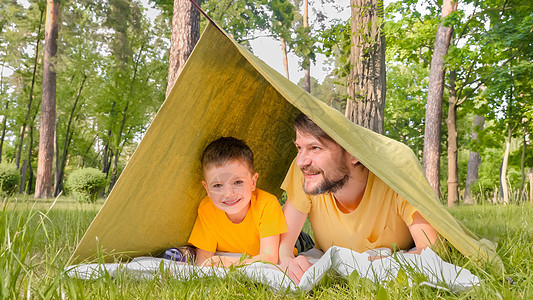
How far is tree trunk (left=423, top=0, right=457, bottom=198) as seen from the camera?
10.1m

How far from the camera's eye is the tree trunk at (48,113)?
15117 millimetres

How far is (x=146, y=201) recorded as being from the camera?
2857mm

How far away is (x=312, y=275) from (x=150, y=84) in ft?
60.8

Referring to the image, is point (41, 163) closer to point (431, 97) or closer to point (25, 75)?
point (25, 75)

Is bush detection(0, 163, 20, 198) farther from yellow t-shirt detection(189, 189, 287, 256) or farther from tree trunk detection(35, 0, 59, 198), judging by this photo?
yellow t-shirt detection(189, 189, 287, 256)

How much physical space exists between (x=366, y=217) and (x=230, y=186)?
0.91 meters

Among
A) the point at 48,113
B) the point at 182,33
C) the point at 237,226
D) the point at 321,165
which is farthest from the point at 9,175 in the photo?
the point at 321,165

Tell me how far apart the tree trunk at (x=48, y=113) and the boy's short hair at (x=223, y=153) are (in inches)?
558

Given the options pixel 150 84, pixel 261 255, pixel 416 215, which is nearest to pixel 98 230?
pixel 261 255

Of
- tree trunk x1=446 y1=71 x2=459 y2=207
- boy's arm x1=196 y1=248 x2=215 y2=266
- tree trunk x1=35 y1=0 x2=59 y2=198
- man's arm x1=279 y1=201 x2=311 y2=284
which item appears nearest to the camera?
man's arm x1=279 y1=201 x2=311 y2=284

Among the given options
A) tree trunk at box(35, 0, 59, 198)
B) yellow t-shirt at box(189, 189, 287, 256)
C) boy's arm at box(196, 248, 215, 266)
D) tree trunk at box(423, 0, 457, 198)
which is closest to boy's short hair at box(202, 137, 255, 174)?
yellow t-shirt at box(189, 189, 287, 256)

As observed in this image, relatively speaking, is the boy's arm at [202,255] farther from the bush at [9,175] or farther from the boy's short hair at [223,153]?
the bush at [9,175]

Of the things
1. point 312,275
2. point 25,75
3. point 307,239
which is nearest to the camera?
point 312,275

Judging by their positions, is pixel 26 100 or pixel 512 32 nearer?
pixel 512 32
